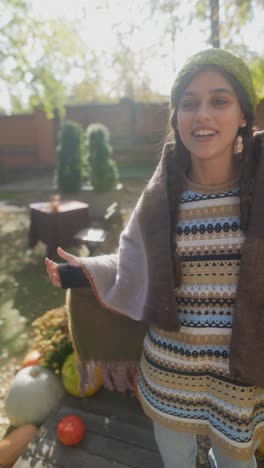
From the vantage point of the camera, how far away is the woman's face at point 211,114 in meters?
1.27

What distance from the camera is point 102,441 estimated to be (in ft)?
7.51

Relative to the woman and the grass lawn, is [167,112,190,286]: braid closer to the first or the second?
the woman

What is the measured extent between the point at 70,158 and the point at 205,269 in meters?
7.75

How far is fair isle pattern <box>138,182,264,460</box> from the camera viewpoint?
4.39ft

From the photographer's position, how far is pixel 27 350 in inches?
149

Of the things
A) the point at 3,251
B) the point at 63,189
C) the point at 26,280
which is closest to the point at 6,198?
the point at 63,189

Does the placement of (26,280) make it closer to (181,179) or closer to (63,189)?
(63,189)

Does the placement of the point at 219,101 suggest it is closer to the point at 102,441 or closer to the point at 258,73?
the point at 102,441

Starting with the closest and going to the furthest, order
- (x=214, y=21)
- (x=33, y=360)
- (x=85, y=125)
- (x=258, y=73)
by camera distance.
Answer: (x=33, y=360) < (x=214, y=21) < (x=258, y=73) < (x=85, y=125)

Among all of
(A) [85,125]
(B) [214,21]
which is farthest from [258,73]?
(A) [85,125]

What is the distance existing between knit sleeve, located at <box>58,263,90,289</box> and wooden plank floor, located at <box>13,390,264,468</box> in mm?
1286

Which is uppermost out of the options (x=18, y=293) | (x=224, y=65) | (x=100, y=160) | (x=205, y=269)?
(x=224, y=65)

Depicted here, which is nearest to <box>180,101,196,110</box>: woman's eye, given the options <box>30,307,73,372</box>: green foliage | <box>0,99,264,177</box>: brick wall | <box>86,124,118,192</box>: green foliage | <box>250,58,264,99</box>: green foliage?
<box>30,307,73,372</box>: green foliage

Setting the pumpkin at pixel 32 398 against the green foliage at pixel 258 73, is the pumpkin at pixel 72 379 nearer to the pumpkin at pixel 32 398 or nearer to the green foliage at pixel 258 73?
the pumpkin at pixel 32 398
